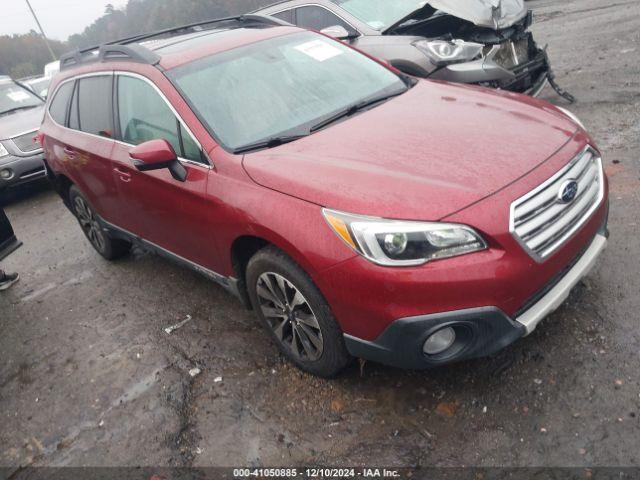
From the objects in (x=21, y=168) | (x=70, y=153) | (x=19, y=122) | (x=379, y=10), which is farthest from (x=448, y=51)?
(x=19, y=122)

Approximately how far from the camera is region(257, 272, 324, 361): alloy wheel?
2680 millimetres

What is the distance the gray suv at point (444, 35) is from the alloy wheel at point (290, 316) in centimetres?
340

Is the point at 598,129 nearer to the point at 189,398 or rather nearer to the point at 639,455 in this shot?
the point at 639,455

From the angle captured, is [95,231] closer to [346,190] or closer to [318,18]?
[346,190]

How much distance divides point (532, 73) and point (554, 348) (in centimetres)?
400

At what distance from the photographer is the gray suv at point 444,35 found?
5.29 m

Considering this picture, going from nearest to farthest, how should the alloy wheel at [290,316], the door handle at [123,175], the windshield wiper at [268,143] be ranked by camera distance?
the alloy wheel at [290,316] → the windshield wiper at [268,143] → the door handle at [123,175]

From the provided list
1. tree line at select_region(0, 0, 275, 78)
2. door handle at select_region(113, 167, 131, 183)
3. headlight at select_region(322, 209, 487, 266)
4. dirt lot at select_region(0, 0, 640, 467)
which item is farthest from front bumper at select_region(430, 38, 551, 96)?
tree line at select_region(0, 0, 275, 78)

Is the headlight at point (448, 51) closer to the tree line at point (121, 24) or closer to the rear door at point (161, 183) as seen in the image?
the rear door at point (161, 183)

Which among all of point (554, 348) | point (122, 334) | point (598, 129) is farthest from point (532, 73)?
point (122, 334)

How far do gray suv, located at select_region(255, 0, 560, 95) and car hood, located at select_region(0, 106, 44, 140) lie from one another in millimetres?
4262

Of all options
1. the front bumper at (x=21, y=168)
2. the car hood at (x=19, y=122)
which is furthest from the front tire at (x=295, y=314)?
the car hood at (x=19, y=122)

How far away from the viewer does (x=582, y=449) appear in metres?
2.24

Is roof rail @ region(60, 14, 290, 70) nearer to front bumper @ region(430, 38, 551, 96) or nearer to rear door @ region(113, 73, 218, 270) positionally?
rear door @ region(113, 73, 218, 270)
